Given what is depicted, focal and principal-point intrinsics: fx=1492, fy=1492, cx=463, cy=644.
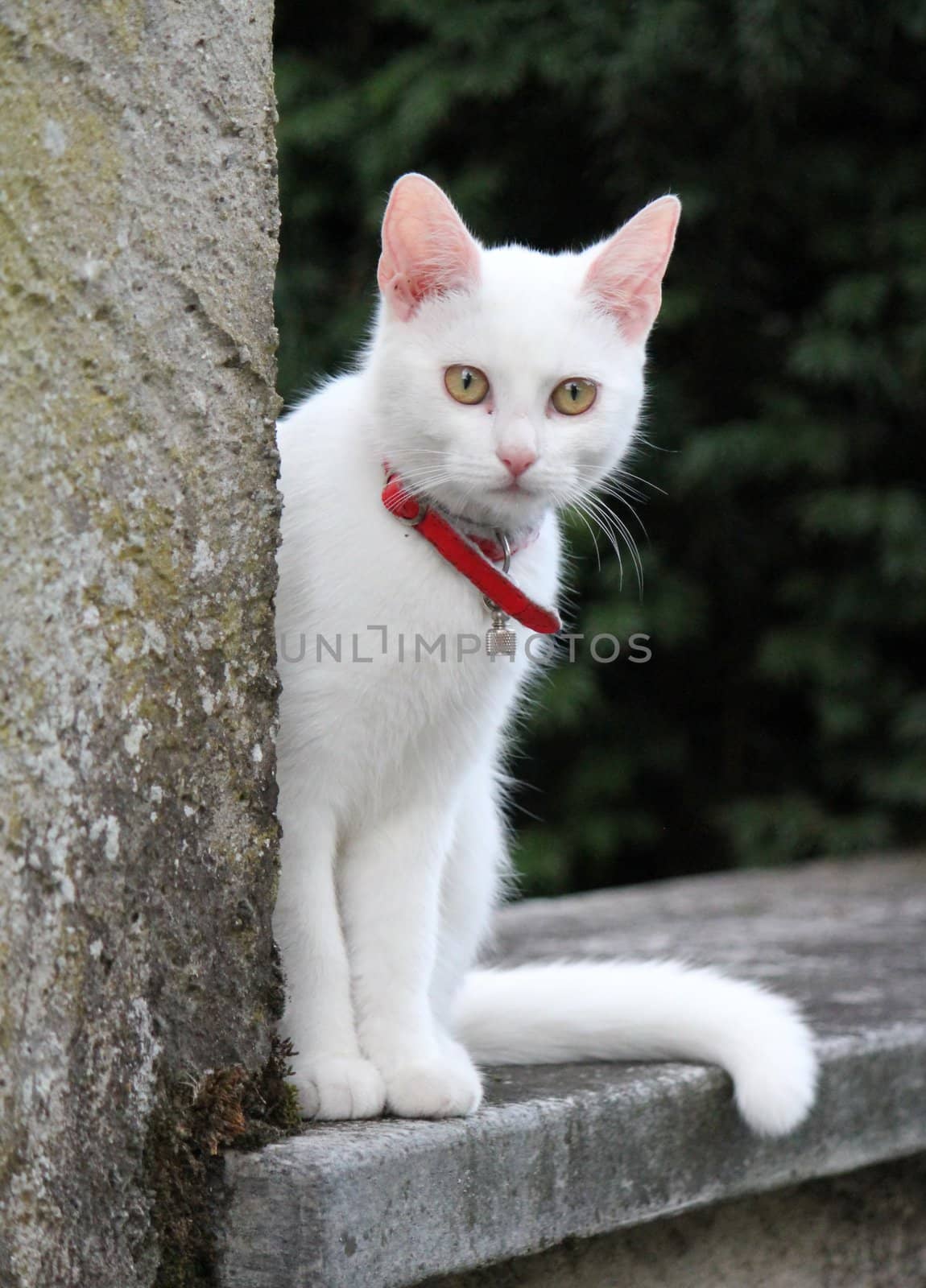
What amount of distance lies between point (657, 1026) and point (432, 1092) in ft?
1.40

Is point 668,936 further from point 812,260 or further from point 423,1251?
point 812,260

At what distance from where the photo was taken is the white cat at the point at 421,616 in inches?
63.4

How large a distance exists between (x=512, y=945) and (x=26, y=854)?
1.60 meters

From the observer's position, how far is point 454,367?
5.49 ft

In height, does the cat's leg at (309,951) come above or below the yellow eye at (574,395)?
below

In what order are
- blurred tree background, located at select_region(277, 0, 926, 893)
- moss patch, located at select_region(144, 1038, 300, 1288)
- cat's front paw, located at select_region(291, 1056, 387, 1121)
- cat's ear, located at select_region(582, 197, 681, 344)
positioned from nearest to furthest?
moss patch, located at select_region(144, 1038, 300, 1288) < cat's front paw, located at select_region(291, 1056, 387, 1121) < cat's ear, located at select_region(582, 197, 681, 344) < blurred tree background, located at select_region(277, 0, 926, 893)

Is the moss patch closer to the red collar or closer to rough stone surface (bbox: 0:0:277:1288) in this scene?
rough stone surface (bbox: 0:0:277:1288)

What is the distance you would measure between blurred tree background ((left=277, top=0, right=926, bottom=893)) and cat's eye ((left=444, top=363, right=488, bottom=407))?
6.46 feet

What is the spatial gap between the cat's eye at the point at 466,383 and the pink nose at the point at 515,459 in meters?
0.09

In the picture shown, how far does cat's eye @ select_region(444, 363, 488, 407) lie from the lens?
1.67 meters

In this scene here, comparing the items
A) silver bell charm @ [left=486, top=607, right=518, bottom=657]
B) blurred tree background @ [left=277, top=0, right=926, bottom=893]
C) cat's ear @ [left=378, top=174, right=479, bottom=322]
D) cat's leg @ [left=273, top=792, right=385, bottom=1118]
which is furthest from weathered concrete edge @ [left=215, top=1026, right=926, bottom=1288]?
blurred tree background @ [left=277, top=0, right=926, bottom=893]

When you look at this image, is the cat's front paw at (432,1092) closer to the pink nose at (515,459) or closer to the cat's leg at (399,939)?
the cat's leg at (399,939)

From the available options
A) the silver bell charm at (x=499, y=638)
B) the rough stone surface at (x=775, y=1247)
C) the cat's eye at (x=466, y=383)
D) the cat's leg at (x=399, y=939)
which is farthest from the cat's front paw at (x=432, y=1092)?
the cat's eye at (x=466, y=383)

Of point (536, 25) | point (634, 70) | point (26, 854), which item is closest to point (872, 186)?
point (634, 70)
